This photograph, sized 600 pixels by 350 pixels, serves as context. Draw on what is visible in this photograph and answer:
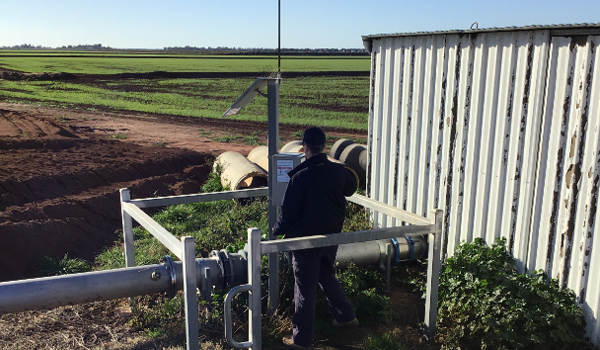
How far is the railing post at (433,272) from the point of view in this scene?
4.47 meters

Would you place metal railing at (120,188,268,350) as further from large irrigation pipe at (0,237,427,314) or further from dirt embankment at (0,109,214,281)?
dirt embankment at (0,109,214,281)

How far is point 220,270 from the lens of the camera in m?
4.37

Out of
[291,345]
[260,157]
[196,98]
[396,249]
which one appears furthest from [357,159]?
[196,98]

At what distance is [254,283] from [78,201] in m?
6.96

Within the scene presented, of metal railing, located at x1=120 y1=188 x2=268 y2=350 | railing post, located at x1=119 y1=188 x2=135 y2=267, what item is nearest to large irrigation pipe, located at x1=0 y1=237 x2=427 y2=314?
metal railing, located at x1=120 y1=188 x2=268 y2=350

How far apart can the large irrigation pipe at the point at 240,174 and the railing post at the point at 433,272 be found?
16.2 ft

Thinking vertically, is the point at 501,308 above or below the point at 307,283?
below

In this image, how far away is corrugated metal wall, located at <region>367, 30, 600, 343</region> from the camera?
4434mm

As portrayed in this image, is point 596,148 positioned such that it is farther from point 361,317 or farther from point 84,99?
point 84,99

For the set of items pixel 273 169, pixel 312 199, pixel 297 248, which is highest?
pixel 273 169

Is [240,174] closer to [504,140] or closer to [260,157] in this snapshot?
[260,157]

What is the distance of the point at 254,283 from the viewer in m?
3.76

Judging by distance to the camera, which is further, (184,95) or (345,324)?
(184,95)

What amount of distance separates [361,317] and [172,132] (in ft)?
58.9
